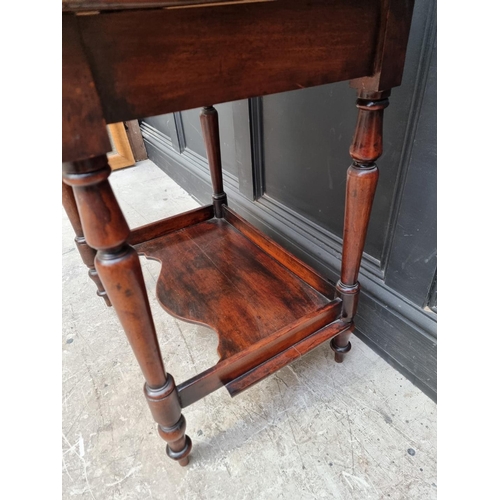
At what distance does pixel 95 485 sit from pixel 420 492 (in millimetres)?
608

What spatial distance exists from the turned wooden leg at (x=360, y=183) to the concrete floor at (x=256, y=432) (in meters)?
0.23

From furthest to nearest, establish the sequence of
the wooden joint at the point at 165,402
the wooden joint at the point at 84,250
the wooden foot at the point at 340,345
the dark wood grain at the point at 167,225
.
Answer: the dark wood grain at the point at 167,225
the wooden joint at the point at 84,250
the wooden foot at the point at 340,345
the wooden joint at the point at 165,402

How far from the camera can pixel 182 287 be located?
0.91m

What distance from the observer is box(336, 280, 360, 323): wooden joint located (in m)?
0.74

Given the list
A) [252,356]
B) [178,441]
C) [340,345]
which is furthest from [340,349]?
[178,441]

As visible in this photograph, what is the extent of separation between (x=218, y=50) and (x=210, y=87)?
1.4 inches

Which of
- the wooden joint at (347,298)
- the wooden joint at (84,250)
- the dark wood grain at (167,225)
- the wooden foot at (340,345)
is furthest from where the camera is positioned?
the dark wood grain at (167,225)

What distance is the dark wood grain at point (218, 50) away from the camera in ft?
1.10

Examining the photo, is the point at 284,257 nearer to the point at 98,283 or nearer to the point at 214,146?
the point at 214,146

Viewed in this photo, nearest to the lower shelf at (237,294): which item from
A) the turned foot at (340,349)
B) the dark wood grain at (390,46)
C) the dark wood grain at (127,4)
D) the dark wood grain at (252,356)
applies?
the dark wood grain at (252,356)

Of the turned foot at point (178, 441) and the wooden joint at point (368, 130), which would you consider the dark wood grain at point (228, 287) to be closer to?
the turned foot at point (178, 441)

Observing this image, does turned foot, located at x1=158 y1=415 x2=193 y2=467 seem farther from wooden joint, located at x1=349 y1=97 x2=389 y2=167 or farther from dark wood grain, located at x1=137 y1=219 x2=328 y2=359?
wooden joint, located at x1=349 y1=97 x2=389 y2=167

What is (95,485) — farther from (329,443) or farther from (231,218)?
(231,218)

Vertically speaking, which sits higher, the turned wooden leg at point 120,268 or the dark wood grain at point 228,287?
the turned wooden leg at point 120,268
